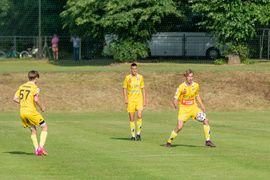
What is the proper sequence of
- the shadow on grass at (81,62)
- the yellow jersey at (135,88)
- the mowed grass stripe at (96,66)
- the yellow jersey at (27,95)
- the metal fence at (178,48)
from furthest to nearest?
the metal fence at (178,48) < the shadow on grass at (81,62) < the mowed grass stripe at (96,66) < the yellow jersey at (135,88) < the yellow jersey at (27,95)

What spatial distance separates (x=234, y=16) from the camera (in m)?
36.0

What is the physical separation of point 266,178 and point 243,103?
66.7 ft

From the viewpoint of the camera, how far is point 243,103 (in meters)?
29.4

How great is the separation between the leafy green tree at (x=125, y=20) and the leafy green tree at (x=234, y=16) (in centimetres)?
233

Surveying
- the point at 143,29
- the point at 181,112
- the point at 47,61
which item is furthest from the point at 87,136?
the point at 47,61

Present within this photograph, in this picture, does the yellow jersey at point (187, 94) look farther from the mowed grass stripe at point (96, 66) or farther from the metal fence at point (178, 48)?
the metal fence at point (178, 48)

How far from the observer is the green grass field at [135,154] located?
9.89m

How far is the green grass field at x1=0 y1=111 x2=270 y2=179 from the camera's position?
9891 millimetres

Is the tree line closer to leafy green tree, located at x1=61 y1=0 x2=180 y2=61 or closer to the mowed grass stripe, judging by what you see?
leafy green tree, located at x1=61 y1=0 x2=180 y2=61

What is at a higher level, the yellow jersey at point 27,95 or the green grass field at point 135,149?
the yellow jersey at point 27,95

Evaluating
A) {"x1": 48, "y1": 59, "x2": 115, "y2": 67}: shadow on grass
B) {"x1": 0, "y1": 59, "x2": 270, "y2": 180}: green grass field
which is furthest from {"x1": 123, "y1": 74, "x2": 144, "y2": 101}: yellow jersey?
{"x1": 48, "y1": 59, "x2": 115, "y2": 67}: shadow on grass

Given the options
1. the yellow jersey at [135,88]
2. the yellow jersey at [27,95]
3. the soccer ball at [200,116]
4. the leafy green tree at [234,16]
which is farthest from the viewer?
the leafy green tree at [234,16]

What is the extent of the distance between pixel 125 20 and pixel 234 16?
7.27m

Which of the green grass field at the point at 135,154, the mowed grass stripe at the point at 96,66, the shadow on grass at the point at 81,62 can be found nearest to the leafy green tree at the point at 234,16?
the mowed grass stripe at the point at 96,66
